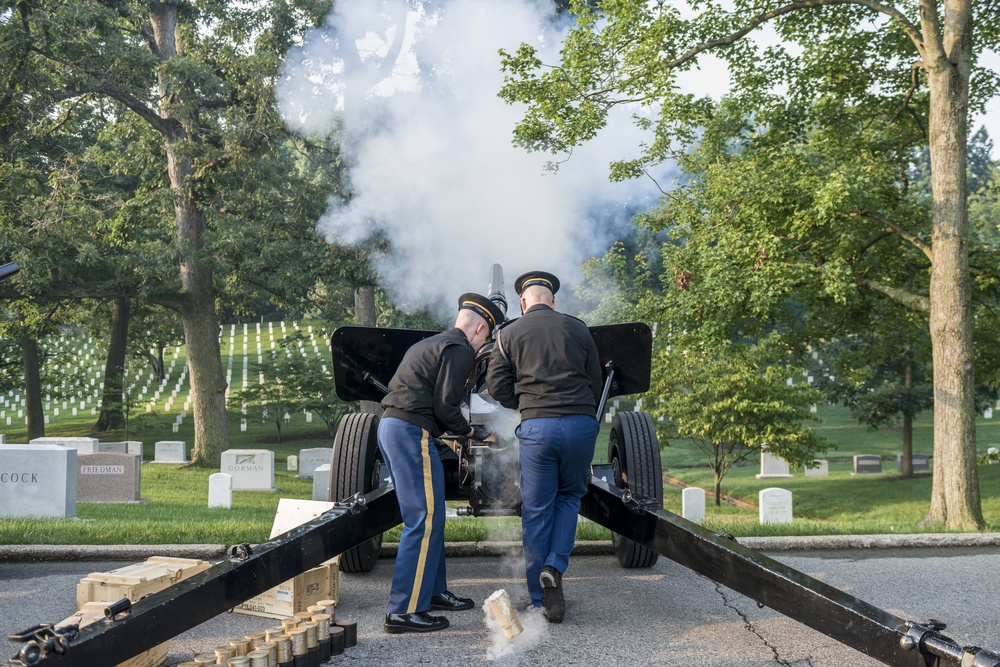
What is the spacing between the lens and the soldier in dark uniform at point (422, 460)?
4.88 metres

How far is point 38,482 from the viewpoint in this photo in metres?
11.9

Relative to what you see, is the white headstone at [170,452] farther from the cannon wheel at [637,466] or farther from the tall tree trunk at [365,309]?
the cannon wheel at [637,466]

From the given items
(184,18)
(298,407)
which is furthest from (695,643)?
(298,407)

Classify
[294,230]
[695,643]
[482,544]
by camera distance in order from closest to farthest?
[695,643] → [482,544] → [294,230]

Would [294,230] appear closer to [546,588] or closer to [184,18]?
[184,18]

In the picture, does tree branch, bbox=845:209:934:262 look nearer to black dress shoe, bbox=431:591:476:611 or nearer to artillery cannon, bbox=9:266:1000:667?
artillery cannon, bbox=9:266:1000:667

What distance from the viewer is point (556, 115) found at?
13305 mm

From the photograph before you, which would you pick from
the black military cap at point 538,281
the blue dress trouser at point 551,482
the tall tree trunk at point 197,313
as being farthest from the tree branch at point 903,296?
the tall tree trunk at point 197,313

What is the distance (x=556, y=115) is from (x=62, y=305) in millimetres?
18555

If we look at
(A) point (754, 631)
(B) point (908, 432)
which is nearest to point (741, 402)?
(B) point (908, 432)

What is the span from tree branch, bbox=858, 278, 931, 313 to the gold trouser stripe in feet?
32.3

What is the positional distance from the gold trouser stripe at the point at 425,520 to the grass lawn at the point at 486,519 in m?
2.25

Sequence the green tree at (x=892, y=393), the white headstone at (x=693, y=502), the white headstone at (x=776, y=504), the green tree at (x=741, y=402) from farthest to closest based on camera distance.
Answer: the green tree at (x=892, y=393)
the green tree at (x=741, y=402)
the white headstone at (x=776, y=504)
the white headstone at (x=693, y=502)

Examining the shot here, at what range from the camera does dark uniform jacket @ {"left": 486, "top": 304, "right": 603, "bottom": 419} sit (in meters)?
5.10
